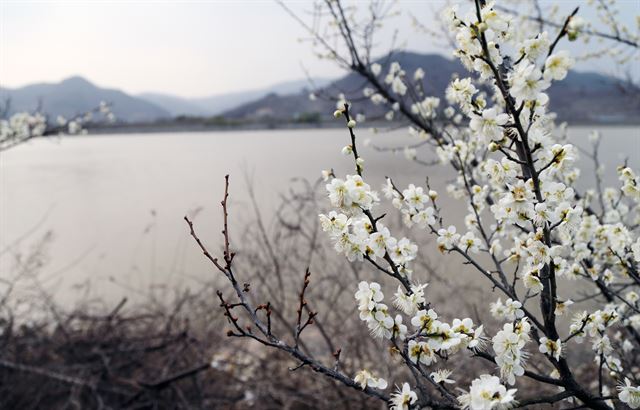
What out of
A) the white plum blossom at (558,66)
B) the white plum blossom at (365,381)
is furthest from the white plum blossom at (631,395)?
the white plum blossom at (558,66)

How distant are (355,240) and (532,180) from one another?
1.12ft

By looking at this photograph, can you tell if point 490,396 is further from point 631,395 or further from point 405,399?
point 631,395

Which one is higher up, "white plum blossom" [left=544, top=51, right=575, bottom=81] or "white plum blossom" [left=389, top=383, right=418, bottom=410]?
"white plum blossom" [left=544, top=51, right=575, bottom=81]

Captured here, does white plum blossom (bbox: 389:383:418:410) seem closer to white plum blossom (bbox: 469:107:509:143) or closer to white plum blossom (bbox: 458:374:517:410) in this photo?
white plum blossom (bbox: 458:374:517:410)

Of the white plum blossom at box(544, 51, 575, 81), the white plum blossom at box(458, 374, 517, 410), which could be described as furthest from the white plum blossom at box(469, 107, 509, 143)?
the white plum blossom at box(458, 374, 517, 410)

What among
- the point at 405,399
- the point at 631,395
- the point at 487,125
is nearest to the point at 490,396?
the point at 405,399

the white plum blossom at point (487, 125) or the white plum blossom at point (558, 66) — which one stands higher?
the white plum blossom at point (558, 66)

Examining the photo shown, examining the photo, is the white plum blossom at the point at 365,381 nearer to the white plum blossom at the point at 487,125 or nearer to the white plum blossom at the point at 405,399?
the white plum blossom at the point at 405,399

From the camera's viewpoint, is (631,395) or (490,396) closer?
(490,396)

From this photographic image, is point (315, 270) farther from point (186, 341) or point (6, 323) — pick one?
point (6, 323)

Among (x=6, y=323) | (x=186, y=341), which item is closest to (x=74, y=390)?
(x=186, y=341)

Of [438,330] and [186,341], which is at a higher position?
[438,330]

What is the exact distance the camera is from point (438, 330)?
2.72ft

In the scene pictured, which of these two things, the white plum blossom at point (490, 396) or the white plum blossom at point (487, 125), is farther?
the white plum blossom at point (487, 125)
